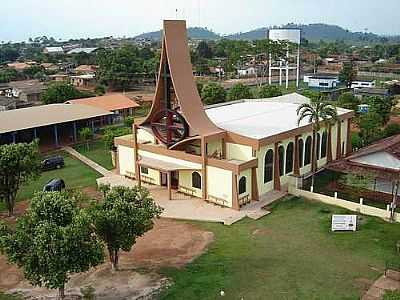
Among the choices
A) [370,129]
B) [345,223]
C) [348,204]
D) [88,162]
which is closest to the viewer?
[345,223]

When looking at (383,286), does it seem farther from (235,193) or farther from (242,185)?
(242,185)

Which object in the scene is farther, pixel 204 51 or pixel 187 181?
pixel 204 51

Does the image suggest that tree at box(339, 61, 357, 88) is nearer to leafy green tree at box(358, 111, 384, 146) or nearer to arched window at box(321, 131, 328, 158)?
leafy green tree at box(358, 111, 384, 146)

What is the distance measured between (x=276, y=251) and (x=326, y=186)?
11188mm

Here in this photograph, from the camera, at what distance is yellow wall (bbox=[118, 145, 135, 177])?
35.1 m

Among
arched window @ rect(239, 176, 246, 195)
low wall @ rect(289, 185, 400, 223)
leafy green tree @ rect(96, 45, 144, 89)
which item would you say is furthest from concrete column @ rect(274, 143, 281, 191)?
leafy green tree @ rect(96, 45, 144, 89)

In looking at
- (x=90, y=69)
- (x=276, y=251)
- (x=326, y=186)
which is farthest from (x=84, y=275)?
(x=90, y=69)

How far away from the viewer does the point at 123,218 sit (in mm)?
18953

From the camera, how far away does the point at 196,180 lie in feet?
101

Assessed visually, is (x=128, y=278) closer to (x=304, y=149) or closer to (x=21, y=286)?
(x=21, y=286)

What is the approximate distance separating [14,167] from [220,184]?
12.1m

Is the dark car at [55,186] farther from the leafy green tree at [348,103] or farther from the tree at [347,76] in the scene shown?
the tree at [347,76]

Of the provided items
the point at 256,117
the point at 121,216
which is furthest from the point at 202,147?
the point at 121,216

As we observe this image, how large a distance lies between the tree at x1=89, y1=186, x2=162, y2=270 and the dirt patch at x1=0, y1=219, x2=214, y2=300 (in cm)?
170
